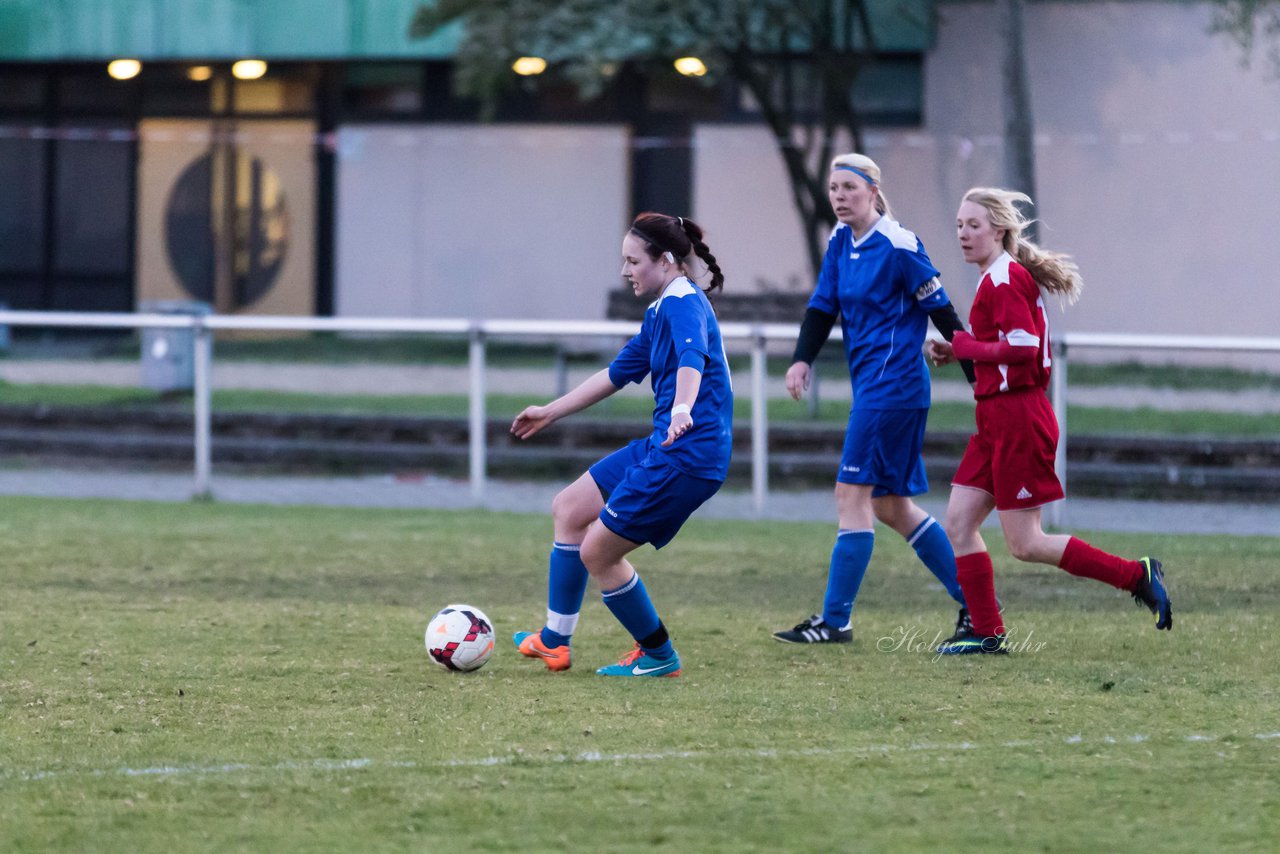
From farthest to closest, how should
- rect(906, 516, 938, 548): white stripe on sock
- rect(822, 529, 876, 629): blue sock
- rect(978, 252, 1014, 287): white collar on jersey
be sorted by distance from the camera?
rect(906, 516, 938, 548): white stripe on sock → rect(822, 529, 876, 629): blue sock → rect(978, 252, 1014, 287): white collar on jersey

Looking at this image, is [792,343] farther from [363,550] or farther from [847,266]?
[847,266]

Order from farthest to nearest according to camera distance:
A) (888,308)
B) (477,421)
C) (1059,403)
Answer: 1. (477,421)
2. (1059,403)
3. (888,308)

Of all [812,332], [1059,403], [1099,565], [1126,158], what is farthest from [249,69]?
[1099,565]

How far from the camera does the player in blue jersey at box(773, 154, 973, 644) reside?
23.6 feet

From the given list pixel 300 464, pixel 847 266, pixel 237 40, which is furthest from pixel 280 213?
pixel 847 266

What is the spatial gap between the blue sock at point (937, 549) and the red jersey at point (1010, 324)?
0.80m

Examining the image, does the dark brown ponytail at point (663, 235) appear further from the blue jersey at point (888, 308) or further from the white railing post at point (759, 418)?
the white railing post at point (759, 418)

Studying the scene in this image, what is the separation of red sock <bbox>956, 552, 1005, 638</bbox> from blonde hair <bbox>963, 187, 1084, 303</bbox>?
105 centimetres

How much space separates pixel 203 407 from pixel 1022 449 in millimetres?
7834

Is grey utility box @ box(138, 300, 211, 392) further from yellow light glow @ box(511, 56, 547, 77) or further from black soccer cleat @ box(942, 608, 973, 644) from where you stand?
black soccer cleat @ box(942, 608, 973, 644)

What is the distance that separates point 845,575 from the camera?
734 centimetres

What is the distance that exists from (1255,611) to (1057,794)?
3.68 m

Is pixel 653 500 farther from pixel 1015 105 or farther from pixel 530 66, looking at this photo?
pixel 530 66

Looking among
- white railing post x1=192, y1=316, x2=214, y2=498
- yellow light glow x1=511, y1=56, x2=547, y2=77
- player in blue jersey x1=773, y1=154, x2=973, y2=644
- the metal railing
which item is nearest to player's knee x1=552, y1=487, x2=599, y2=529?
player in blue jersey x1=773, y1=154, x2=973, y2=644
